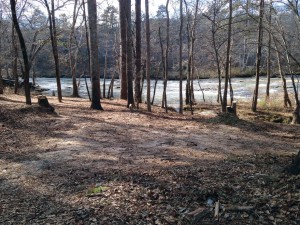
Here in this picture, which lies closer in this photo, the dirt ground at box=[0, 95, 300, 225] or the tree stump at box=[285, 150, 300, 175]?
the dirt ground at box=[0, 95, 300, 225]

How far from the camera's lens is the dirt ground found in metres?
4.39

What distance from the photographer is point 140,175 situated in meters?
6.10

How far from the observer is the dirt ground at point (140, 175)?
4391 millimetres

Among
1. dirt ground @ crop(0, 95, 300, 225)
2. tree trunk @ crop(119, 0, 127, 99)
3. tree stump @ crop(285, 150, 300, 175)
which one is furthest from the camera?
tree trunk @ crop(119, 0, 127, 99)

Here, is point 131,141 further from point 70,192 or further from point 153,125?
point 70,192

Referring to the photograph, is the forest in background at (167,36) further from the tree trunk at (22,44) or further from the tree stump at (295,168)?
the tree stump at (295,168)

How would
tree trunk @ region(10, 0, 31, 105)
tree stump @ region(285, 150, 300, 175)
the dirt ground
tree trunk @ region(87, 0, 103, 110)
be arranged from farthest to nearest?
1. tree trunk @ region(87, 0, 103, 110)
2. tree trunk @ region(10, 0, 31, 105)
3. tree stump @ region(285, 150, 300, 175)
4. the dirt ground

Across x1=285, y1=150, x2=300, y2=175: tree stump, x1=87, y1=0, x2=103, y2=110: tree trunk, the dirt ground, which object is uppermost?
x1=87, y1=0, x2=103, y2=110: tree trunk

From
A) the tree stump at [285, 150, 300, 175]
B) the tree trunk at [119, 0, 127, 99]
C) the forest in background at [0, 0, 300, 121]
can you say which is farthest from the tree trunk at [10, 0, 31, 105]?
the tree stump at [285, 150, 300, 175]

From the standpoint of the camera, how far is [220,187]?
5051 mm

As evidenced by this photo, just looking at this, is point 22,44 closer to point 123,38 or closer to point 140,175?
point 123,38

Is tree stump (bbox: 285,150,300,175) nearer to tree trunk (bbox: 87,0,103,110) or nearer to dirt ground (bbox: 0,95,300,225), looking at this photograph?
dirt ground (bbox: 0,95,300,225)

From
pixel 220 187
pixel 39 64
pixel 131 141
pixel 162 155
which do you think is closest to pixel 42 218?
pixel 220 187

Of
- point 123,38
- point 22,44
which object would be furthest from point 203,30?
point 22,44
